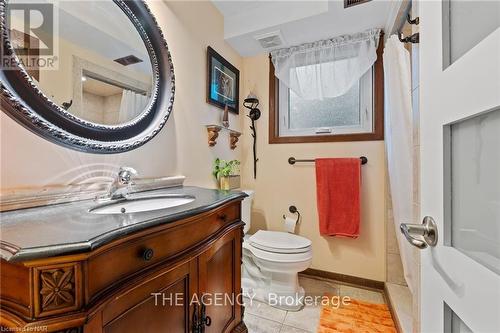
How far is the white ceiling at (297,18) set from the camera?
1.62 metres

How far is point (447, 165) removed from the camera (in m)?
0.49

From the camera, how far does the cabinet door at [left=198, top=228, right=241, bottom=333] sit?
0.88 meters

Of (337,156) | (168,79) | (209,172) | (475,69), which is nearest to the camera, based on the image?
(475,69)

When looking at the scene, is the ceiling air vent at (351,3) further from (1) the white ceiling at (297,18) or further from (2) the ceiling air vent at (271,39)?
(2) the ceiling air vent at (271,39)

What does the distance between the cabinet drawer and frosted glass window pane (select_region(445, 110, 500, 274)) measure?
2.33 ft

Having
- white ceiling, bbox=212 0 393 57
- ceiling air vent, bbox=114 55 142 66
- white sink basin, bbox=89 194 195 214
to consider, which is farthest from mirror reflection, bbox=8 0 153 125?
white ceiling, bbox=212 0 393 57

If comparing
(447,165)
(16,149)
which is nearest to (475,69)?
(447,165)

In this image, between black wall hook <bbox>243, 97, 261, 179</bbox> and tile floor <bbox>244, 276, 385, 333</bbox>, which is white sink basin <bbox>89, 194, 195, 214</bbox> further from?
black wall hook <bbox>243, 97, 261, 179</bbox>

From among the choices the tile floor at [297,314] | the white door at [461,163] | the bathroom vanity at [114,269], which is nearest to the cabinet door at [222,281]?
the bathroom vanity at [114,269]

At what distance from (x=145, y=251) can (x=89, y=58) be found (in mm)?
937

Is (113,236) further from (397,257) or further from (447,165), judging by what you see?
(397,257)

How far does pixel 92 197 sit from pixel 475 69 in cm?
126

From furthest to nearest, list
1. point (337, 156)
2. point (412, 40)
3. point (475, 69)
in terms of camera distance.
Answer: point (337, 156), point (412, 40), point (475, 69)

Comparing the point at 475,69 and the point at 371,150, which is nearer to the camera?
the point at 475,69
